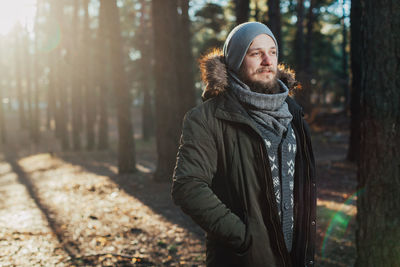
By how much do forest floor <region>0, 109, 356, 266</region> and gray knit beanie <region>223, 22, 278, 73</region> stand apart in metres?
3.83

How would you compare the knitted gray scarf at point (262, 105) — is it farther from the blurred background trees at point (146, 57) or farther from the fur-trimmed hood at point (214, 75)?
the blurred background trees at point (146, 57)

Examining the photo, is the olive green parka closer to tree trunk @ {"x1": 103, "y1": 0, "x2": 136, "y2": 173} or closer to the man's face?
the man's face

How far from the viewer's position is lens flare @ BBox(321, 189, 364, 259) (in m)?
6.79

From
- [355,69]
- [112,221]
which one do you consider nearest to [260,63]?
[112,221]

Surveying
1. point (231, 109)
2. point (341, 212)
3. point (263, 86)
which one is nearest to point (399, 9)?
point (263, 86)

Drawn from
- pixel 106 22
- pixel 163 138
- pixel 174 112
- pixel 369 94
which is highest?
pixel 106 22

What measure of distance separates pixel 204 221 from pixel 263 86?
1.03m

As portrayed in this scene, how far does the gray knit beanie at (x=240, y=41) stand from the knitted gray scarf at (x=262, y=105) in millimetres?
89

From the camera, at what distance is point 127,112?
1367 centimetres

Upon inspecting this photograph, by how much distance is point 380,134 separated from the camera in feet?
12.6

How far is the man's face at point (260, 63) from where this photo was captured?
106 inches

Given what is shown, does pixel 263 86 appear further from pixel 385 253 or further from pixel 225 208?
pixel 385 253

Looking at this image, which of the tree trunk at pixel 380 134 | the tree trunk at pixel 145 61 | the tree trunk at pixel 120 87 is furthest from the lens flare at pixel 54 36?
the tree trunk at pixel 380 134

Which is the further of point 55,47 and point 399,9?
point 55,47
